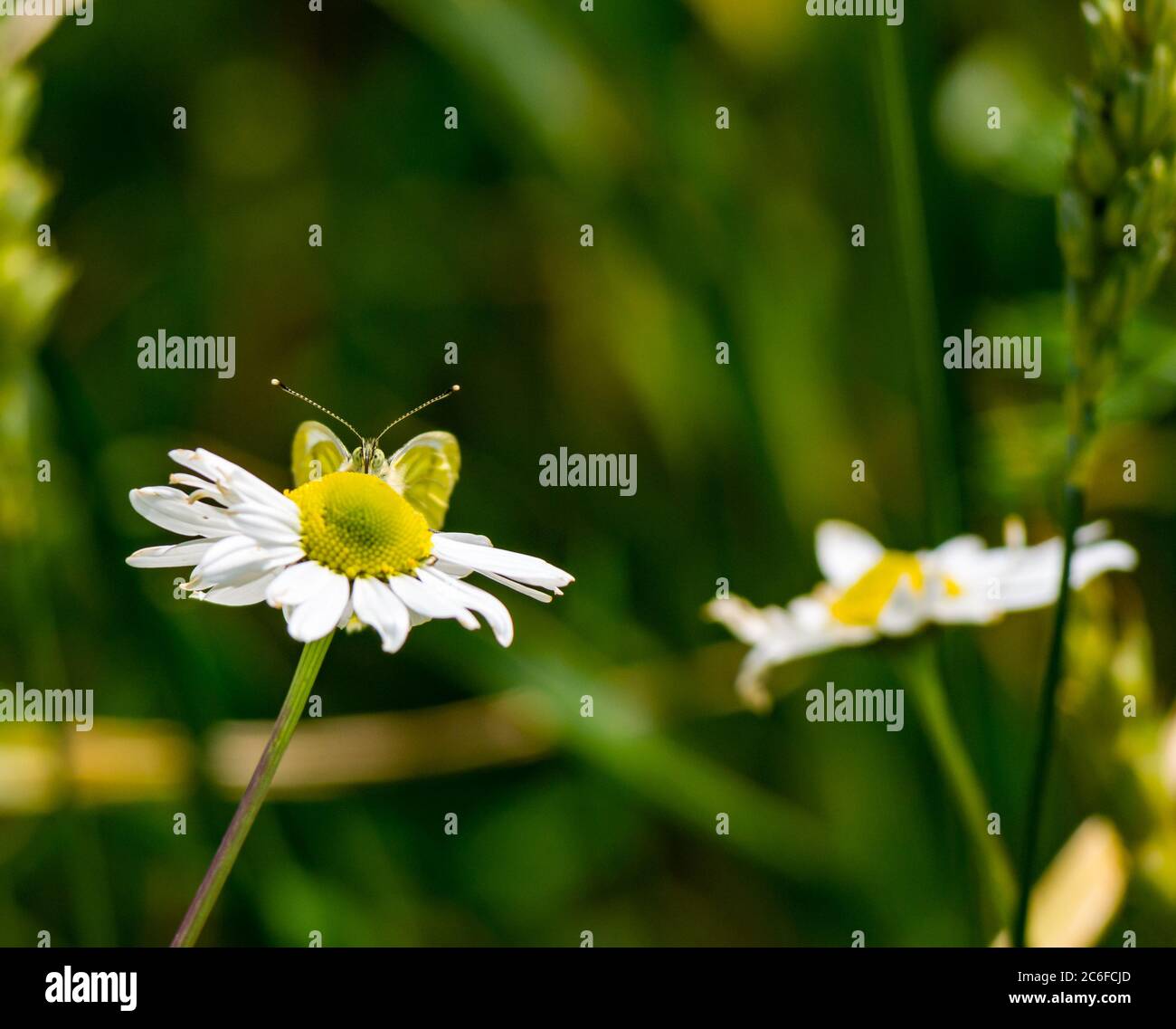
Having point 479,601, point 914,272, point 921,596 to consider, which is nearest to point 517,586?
point 479,601

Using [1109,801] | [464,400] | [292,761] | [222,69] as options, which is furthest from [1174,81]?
[222,69]

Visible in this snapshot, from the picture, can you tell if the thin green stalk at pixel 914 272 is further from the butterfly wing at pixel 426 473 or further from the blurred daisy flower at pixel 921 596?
the butterfly wing at pixel 426 473

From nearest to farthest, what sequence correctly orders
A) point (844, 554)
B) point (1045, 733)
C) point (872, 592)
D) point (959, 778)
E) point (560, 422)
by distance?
1. point (1045, 733)
2. point (959, 778)
3. point (872, 592)
4. point (844, 554)
5. point (560, 422)

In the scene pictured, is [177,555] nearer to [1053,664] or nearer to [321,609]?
[321,609]

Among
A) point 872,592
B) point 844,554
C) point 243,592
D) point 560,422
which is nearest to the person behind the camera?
point 243,592

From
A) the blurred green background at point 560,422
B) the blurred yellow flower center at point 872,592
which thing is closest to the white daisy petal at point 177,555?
the blurred green background at point 560,422

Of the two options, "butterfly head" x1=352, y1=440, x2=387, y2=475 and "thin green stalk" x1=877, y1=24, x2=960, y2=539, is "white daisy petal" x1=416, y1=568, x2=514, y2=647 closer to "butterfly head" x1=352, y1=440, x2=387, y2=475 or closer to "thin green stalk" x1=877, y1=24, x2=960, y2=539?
"butterfly head" x1=352, y1=440, x2=387, y2=475
